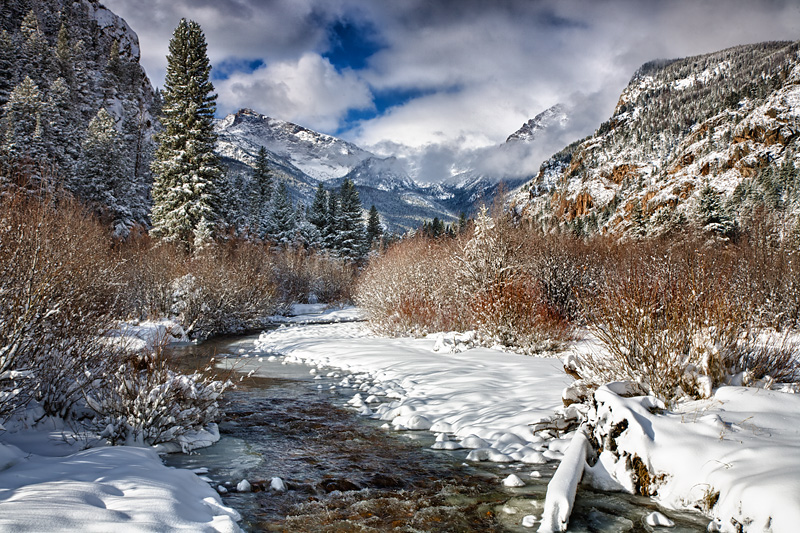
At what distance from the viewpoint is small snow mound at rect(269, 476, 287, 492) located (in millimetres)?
4168

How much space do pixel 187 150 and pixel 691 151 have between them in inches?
4647

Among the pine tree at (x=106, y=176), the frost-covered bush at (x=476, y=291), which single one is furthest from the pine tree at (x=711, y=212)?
the pine tree at (x=106, y=176)

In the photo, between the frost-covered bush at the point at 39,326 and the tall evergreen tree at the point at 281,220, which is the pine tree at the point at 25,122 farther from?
the frost-covered bush at the point at 39,326

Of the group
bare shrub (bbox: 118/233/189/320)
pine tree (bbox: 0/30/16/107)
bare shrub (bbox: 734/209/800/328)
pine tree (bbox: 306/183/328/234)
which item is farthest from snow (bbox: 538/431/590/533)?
pine tree (bbox: 0/30/16/107)

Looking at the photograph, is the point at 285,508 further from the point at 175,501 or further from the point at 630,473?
the point at 630,473

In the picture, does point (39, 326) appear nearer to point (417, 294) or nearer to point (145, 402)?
point (145, 402)

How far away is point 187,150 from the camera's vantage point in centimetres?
2480

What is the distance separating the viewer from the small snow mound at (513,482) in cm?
412

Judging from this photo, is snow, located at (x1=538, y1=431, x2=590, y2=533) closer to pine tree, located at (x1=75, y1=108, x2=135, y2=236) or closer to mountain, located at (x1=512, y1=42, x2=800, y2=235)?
mountain, located at (x1=512, y1=42, x2=800, y2=235)

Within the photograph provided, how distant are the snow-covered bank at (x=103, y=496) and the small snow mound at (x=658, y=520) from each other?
3.24m

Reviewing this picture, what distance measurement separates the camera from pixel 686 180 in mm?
94500

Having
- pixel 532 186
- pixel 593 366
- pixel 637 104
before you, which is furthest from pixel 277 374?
pixel 637 104

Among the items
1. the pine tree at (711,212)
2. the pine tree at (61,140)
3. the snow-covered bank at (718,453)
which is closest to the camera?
the snow-covered bank at (718,453)

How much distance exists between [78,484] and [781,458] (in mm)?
5140
